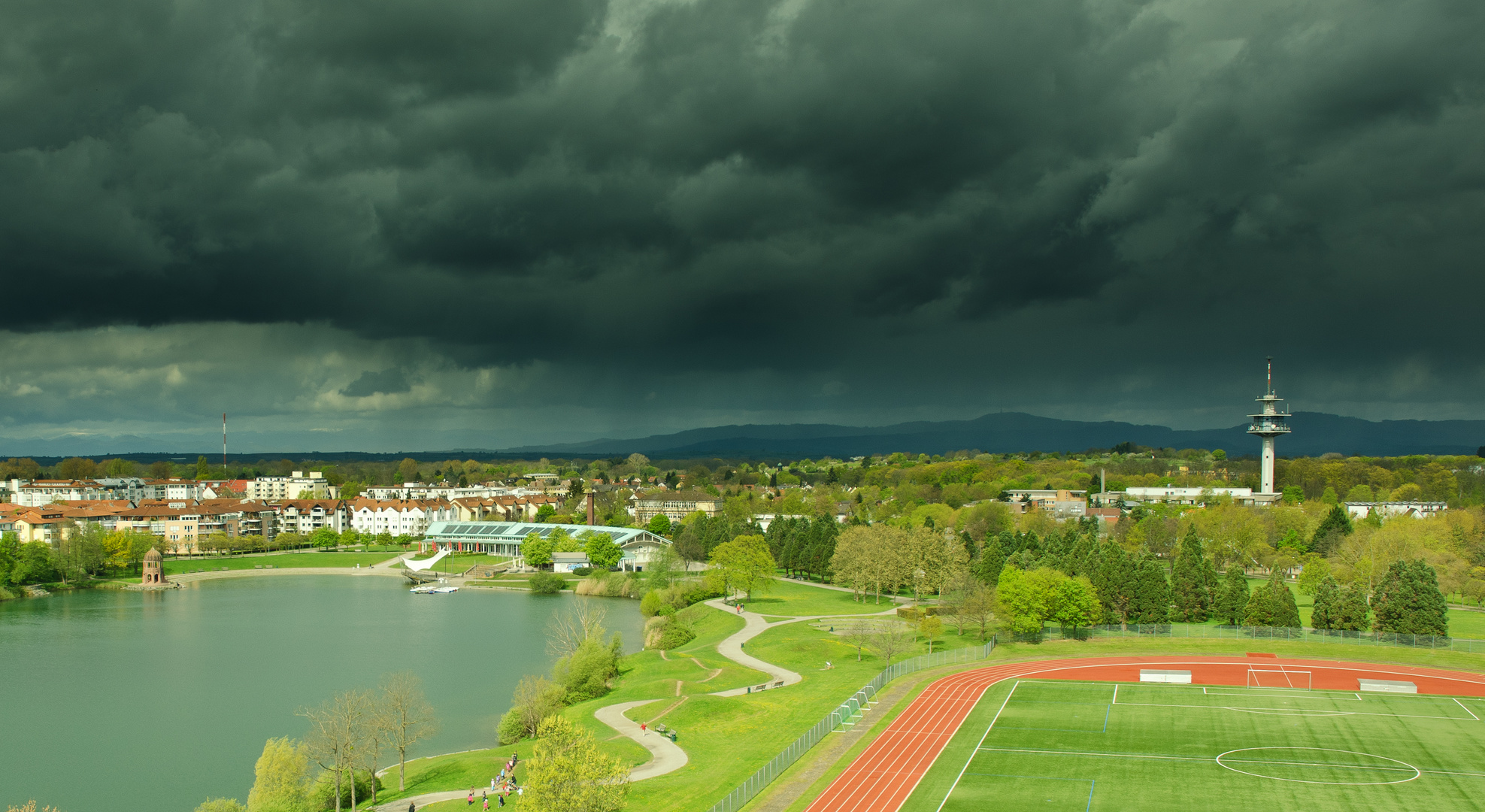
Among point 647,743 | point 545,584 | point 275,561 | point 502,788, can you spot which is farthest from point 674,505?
point 502,788

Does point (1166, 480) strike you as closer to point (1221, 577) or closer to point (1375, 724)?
point (1221, 577)

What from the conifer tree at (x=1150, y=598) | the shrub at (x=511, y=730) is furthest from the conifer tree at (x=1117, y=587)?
the shrub at (x=511, y=730)

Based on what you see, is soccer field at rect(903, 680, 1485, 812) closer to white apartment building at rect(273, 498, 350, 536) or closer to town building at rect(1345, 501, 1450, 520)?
town building at rect(1345, 501, 1450, 520)

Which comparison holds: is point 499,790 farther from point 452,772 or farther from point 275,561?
A: point 275,561

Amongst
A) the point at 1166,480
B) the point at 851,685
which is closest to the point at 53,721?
the point at 851,685

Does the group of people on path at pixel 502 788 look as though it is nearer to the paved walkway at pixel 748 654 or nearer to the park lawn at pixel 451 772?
the park lawn at pixel 451 772

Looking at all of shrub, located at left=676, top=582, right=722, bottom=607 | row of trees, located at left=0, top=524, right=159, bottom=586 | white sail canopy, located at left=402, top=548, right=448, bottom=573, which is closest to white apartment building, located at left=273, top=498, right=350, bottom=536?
row of trees, located at left=0, top=524, right=159, bottom=586
